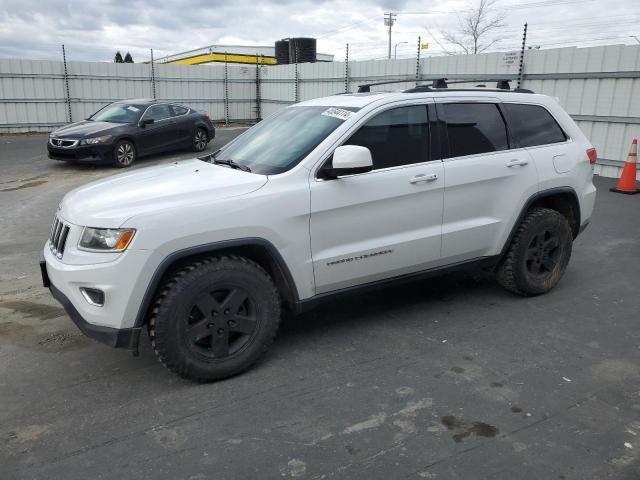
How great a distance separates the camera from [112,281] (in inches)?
124

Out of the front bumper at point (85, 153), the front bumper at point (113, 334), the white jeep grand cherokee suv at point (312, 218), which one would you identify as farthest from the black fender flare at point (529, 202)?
the front bumper at point (85, 153)

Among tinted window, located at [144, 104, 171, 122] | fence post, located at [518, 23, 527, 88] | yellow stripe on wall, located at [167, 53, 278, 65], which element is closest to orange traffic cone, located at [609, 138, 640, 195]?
fence post, located at [518, 23, 527, 88]

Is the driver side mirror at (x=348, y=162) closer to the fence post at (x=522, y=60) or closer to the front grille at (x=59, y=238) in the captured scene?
the front grille at (x=59, y=238)

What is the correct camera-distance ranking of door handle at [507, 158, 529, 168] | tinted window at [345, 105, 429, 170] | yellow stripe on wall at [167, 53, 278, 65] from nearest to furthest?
1. tinted window at [345, 105, 429, 170]
2. door handle at [507, 158, 529, 168]
3. yellow stripe on wall at [167, 53, 278, 65]

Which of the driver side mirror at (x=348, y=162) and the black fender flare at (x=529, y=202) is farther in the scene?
the black fender flare at (x=529, y=202)

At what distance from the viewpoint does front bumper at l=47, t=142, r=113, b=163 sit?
12.1 m

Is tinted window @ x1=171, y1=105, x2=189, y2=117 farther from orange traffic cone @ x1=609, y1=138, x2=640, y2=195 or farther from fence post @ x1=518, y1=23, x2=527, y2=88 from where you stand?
orange traffic cone @ x1=609, y1=138, x2=640, y2=195

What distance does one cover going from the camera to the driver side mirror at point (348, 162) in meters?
3.58

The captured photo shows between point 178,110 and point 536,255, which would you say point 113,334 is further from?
point 178,110

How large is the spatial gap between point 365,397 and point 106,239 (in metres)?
1.77

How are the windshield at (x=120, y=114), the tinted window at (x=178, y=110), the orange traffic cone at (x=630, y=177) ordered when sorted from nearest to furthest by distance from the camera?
1. the orange traffic cone at (x=630, y=177)
2. the windshield at (x=120, y=114)
3. the tinted window at (x=178, y=110)

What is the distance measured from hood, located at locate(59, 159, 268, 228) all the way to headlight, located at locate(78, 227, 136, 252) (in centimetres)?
4

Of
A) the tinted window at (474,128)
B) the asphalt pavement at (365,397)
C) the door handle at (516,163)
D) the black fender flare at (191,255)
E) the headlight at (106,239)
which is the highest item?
the tinted window at (474,128)

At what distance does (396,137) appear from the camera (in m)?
4.13
